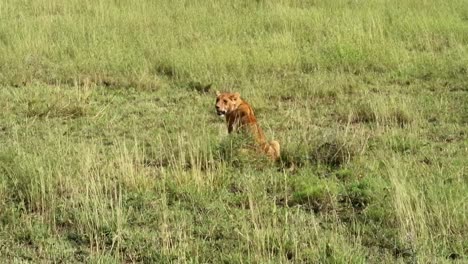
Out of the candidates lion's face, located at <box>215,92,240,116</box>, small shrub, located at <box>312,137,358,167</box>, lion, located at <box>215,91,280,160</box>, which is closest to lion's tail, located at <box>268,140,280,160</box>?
lion, located at <box>215,91,280,160</box>

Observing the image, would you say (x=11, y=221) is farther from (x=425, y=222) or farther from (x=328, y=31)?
(x=328, y=31)

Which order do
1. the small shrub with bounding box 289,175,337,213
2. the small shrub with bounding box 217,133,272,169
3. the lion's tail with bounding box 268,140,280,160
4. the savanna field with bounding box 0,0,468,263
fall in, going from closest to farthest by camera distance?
the savanna field with bounding box 0,0,468,263
the small shrub with bounding box 289,175,337,213
the small shrub with bounding box 217,133,272,169
the lion's tail with bounding box 268,140,280,160

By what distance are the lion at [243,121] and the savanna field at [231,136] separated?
131 millimetres

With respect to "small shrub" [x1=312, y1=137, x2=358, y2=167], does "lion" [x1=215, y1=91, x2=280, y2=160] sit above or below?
above

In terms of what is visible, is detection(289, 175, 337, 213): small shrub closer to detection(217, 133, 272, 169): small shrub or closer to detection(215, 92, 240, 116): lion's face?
detection(217, 133, 272, 169): small shrub

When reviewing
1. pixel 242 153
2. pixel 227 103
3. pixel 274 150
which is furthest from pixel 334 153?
pixel 227 103

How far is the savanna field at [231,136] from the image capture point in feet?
16.4

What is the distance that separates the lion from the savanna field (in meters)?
0.13

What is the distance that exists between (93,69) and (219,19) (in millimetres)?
3378

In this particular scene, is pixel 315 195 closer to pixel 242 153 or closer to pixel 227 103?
pixel 242 153

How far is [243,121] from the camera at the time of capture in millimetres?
7164

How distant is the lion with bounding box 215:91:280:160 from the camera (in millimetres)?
6801

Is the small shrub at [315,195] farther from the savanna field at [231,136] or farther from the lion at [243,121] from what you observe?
the lion at [243,121]

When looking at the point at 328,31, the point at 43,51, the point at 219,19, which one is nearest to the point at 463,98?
the point at 328,31
